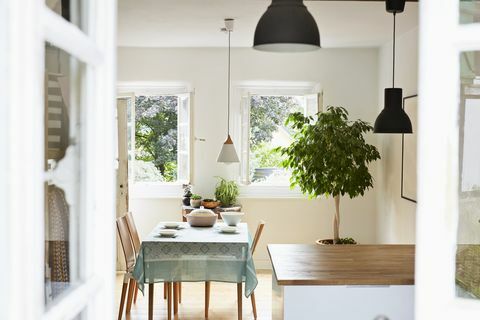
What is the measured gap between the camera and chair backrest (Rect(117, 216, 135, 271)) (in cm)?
529

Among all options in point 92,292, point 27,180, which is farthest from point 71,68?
point 92,292

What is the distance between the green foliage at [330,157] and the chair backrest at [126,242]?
188 cm

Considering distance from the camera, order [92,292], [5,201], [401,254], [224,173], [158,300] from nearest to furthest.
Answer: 1. [5,201]
2. [92,292]
3. [401,254]
4. [158,300]
5. [224,173]

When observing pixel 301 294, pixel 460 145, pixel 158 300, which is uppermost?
pixel 460 145

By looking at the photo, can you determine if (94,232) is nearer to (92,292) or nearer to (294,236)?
(92,292)

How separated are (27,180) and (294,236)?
6.54 m

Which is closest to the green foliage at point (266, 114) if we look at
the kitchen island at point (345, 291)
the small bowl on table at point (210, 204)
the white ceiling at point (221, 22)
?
the white ceiling at point (221, 22)

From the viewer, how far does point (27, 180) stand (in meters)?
1.18

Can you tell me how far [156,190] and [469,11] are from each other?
6.36 metres

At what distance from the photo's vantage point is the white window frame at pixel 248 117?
7.50 meters

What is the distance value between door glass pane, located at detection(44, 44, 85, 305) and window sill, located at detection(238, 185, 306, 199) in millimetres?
6026

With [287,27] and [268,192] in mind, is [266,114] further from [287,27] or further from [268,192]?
[287,27]

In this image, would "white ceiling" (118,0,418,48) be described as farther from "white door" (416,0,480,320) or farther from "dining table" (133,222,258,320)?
"white door" (416,0,480,320)

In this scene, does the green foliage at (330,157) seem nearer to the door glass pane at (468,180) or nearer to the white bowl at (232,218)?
the white bowl at (232,218)
